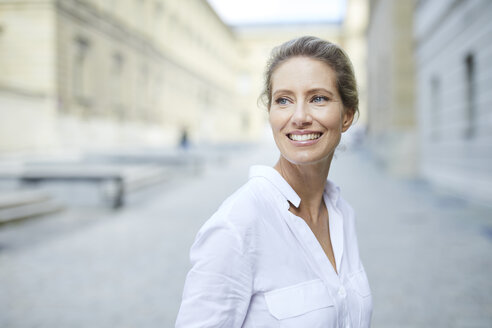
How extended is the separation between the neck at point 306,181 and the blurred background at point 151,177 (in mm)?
319

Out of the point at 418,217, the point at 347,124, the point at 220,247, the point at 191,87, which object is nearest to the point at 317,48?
the point at 347,124

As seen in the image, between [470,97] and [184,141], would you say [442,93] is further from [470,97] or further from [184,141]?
[184,141]

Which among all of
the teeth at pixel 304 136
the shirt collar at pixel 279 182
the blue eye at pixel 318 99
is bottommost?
the shirt collar at pixel 279 182

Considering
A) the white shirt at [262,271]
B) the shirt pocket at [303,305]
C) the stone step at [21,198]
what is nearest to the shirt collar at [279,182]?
the white shirt at [262,271]

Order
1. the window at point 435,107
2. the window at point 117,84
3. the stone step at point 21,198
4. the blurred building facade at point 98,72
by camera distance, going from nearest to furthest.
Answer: the stone step at point 21,198 < the window at point 435,107 < the blurred building facade at point 98,72 < the window at point 117,84

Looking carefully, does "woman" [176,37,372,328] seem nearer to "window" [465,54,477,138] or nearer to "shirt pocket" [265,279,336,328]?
"shirt pocket" [265,279,336,328]

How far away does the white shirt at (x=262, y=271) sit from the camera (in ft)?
3.74

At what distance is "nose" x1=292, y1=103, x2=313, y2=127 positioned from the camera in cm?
135

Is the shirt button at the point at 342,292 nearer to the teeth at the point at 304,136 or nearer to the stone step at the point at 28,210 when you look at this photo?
the teeth at the point at 304,136

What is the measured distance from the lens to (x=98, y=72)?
2522 centimetres

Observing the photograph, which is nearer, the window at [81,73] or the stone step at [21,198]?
the stone step at [21,198]

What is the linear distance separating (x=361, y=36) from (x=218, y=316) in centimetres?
5770

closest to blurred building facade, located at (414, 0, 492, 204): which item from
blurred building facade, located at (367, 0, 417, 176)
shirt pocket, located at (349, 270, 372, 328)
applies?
blurred building facade, located at (367, 0, 417, 176)

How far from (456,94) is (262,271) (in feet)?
39.9
